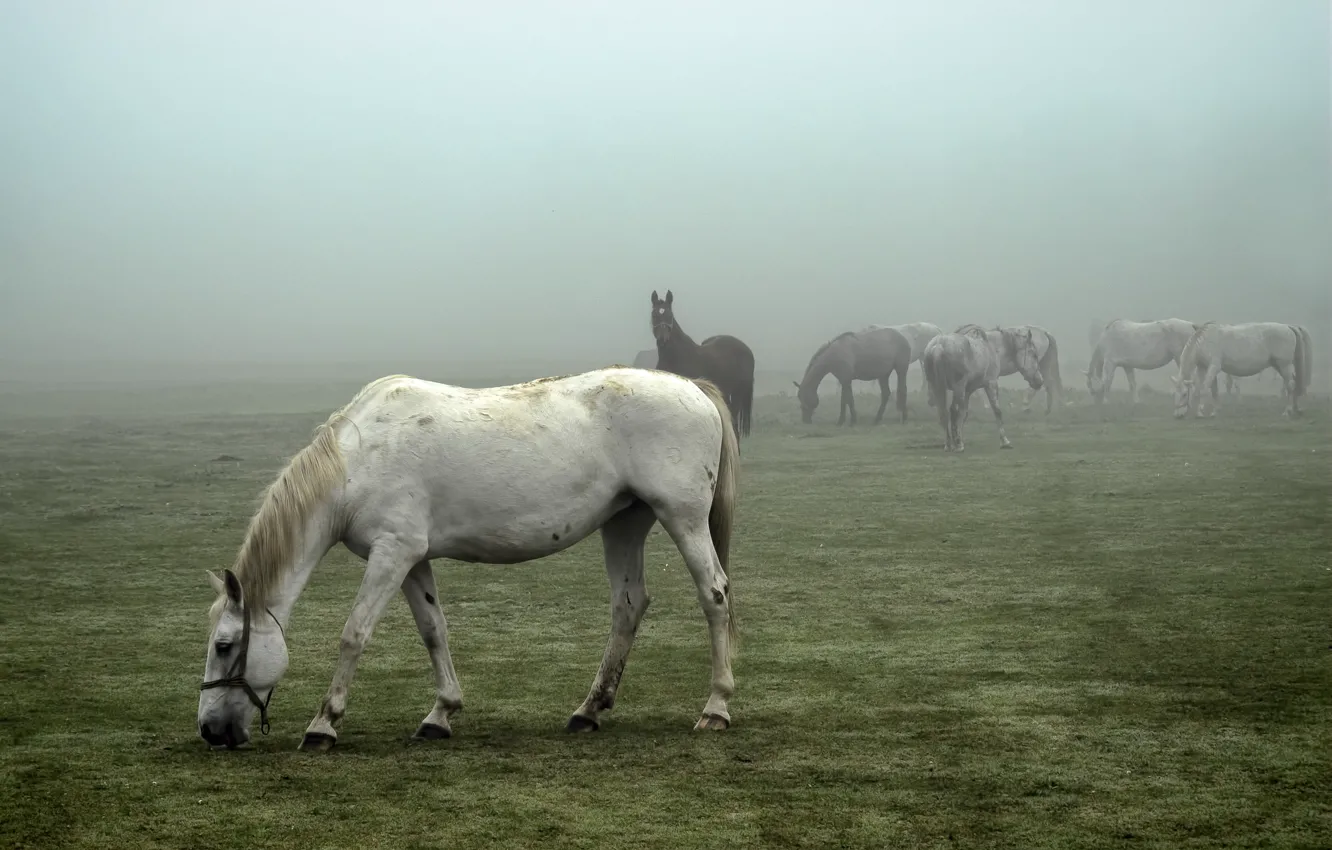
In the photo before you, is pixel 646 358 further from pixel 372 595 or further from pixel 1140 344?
pixel 372 595

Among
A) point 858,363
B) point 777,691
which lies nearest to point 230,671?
point 777,691

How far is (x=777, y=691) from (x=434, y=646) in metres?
1.38

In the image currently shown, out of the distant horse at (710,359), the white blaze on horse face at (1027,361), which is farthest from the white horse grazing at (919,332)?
the distant horse at (710,359)

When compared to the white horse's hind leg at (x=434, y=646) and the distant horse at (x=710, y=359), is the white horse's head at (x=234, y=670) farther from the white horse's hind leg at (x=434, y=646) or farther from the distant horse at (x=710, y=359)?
the distant horse at (x=710, y=359)

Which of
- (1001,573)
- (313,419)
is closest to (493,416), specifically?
(1001,573)

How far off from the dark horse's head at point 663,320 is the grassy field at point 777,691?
20.5ft

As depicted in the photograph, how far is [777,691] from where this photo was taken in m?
5.34

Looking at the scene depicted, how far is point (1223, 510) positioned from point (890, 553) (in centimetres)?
315

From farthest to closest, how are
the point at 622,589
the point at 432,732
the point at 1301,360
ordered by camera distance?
the point at 1301,360 < the point at 622,589 < the point at 432,732

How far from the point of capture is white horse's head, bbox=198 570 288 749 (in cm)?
443

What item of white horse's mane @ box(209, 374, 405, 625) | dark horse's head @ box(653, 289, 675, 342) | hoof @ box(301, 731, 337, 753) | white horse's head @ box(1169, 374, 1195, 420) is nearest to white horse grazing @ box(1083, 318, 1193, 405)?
white horse's head @ box(1169, 374, 1195, 420)

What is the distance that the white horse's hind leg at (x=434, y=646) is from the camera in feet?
15.3

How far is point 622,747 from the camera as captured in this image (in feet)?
14.6

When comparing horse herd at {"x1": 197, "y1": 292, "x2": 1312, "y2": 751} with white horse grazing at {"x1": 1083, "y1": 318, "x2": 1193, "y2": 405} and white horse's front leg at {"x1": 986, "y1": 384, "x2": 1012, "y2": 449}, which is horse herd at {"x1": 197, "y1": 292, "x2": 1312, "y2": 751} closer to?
white horse's front leg at {"x1": 986, "y1": 384, "x2": 1012, "y2": 449}
